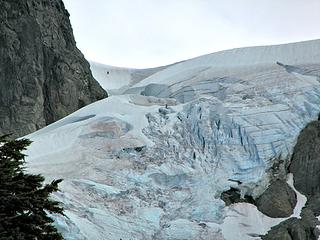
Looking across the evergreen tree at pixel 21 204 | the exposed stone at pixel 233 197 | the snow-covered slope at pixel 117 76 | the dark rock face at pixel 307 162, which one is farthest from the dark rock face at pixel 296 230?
the snow-covered slope at pixel 117 76

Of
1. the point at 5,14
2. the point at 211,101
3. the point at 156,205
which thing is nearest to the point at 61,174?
the point at 156,205

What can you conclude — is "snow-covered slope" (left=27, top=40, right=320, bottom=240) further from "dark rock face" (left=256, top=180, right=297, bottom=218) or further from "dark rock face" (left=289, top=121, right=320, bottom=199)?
"dark rock face" (left=289, top=121, right=320, bottom=199)

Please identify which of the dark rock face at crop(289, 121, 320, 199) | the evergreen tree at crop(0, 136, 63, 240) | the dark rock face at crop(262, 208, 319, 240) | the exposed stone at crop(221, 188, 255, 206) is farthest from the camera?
the dark rock face at crop(289, 121, 320, 199)

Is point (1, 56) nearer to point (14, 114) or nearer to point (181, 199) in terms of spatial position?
point (14, 114)

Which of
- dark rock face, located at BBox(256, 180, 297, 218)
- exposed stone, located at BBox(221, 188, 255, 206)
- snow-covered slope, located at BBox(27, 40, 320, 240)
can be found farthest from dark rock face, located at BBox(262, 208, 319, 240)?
exposed stone, located at BBox(221, 188, 255, 206)

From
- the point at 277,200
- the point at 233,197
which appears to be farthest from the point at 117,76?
the point at 277,200
